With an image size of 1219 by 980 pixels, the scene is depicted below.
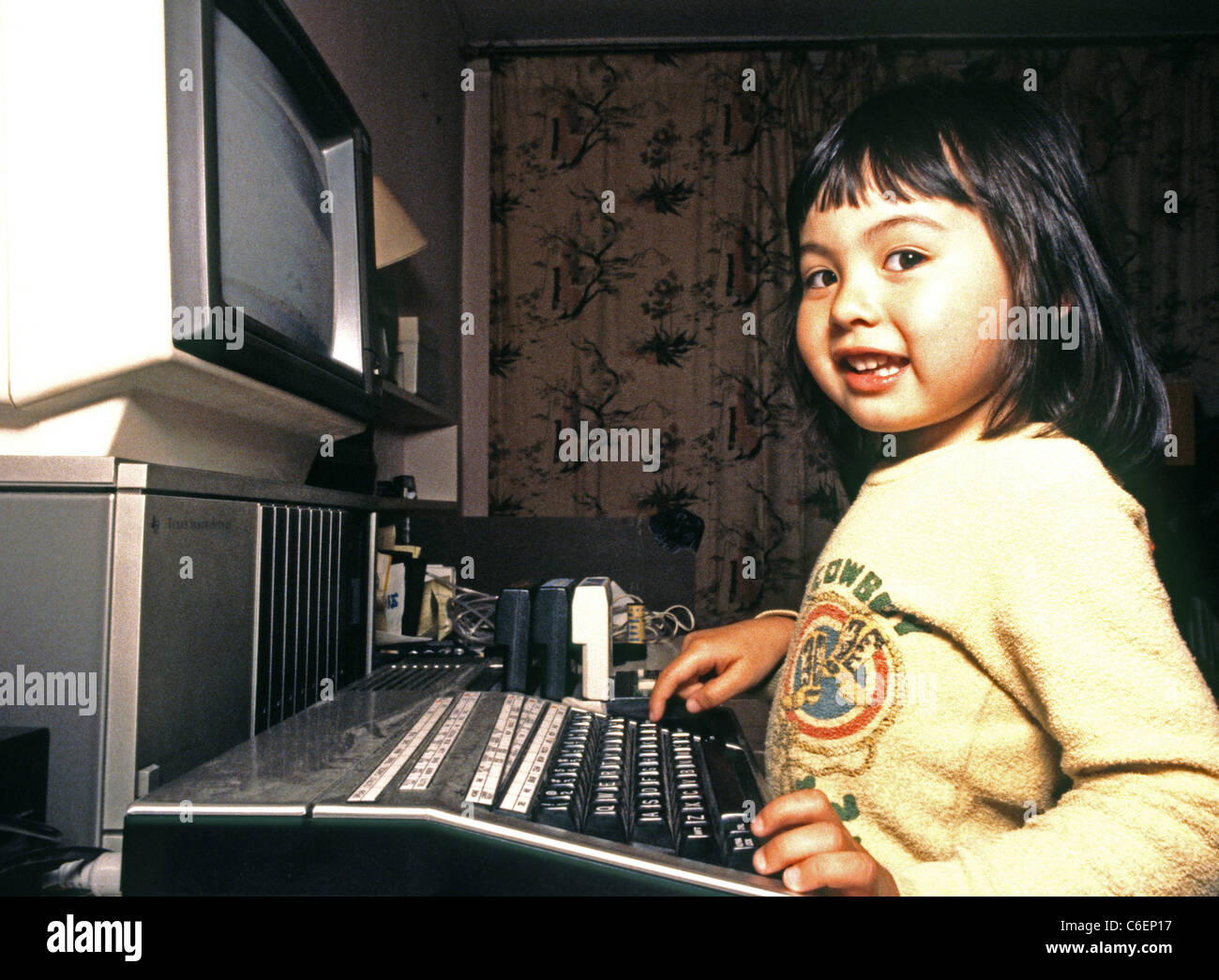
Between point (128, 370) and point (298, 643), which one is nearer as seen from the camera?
point (128, 370)

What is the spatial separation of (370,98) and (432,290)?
23.2 inches

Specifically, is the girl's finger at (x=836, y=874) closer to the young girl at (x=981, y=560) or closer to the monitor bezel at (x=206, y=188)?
the young girl at (x=981, y=560)

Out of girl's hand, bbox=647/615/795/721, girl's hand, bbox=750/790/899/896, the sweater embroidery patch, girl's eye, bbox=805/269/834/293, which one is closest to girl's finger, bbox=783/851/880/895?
girl's hand, bbox=750/790/899/896

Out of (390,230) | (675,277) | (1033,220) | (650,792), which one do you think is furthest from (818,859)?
(675,277)

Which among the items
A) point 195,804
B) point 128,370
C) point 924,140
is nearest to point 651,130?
point 924,140

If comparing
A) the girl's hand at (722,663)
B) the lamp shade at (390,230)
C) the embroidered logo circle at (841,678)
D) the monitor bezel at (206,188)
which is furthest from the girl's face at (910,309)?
the lamp shade at (390,230)

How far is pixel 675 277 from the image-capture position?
9.09 feet

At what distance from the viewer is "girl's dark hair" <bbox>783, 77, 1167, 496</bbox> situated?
2.07 feet

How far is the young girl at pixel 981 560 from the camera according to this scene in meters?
0.43

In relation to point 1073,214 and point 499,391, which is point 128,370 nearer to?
point 1073,214

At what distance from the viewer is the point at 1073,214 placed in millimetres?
646

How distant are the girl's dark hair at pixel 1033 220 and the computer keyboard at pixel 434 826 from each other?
15.4 inches

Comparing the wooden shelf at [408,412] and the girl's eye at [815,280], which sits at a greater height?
the wooden shelf at [408,412]

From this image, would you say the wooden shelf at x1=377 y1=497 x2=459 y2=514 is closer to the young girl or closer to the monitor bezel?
the monitor bezel
